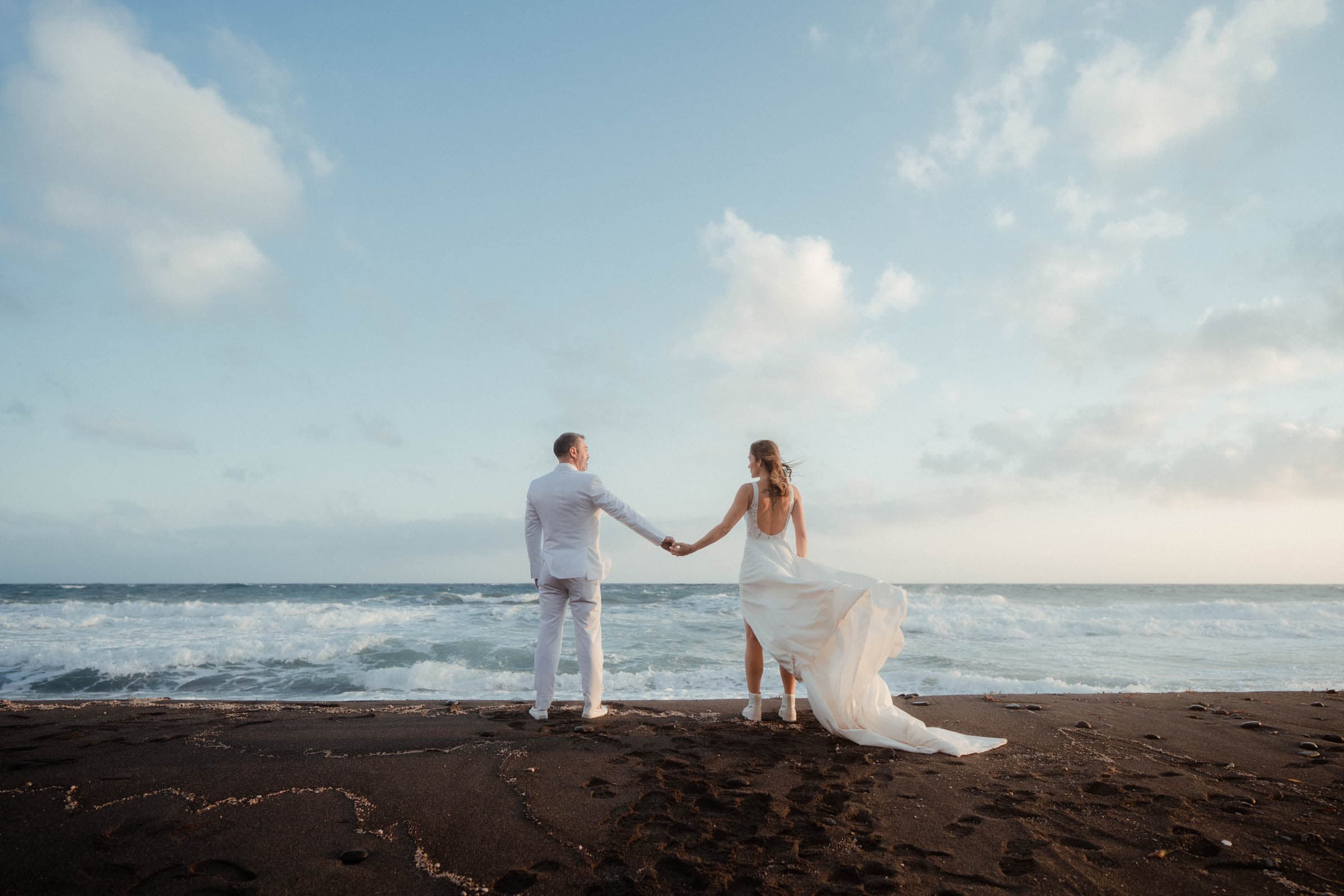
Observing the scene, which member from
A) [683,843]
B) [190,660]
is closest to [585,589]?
[683,843]

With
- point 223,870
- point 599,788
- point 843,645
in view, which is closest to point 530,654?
point 843,645

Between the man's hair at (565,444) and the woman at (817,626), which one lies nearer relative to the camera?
the woman at (817,626)

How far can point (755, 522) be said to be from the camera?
5.51 meters

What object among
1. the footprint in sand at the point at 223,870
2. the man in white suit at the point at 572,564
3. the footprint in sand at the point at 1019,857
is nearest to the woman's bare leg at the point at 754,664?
the man in white suit at the point at 572,564

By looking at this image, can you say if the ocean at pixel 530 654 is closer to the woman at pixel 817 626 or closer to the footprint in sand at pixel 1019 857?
the woman at pixel 817 626

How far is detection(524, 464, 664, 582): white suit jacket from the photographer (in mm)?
5617

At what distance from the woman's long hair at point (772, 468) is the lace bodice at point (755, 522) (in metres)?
0.08

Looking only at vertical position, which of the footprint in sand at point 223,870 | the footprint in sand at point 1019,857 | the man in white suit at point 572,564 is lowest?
the footprint in sand at point 1019,857

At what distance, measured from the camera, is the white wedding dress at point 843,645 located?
181 inches

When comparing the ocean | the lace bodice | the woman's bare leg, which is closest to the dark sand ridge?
the woman's bare leg

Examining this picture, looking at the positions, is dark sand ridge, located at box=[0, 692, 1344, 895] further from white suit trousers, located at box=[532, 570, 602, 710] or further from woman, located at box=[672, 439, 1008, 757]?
white suit trousers, located at box=[532, 570, 602, 710]

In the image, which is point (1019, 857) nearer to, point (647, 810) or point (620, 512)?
point (647, 810)

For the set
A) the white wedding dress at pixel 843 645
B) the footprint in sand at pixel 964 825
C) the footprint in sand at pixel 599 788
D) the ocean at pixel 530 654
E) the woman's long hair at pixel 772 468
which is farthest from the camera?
the ocean at pixel 530 654

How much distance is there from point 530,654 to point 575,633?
6162 mm
